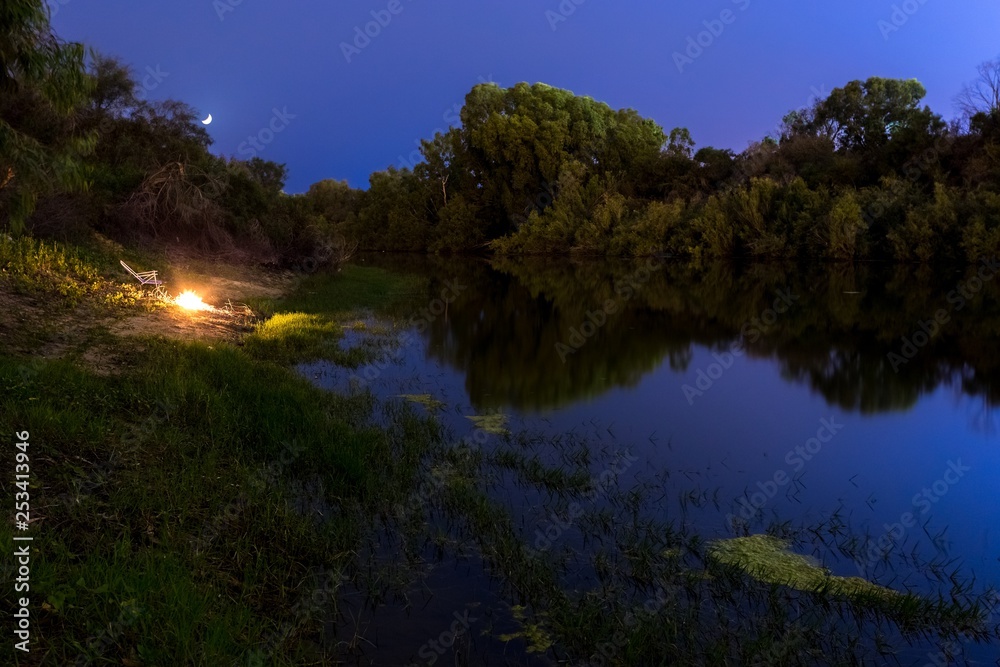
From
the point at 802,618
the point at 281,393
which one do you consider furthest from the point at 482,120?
the point at 802,618

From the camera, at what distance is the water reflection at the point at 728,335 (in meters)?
13.4

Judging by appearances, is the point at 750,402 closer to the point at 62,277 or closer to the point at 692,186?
the point at 62,277

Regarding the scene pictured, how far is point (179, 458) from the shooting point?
6.89 meters

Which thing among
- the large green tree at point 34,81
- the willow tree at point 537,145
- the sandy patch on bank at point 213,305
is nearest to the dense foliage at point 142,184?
the large green tree at point 34,81

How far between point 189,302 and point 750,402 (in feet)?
42.3

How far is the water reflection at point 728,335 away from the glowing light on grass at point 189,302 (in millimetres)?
5685

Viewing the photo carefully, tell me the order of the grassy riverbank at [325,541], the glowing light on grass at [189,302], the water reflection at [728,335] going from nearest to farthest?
1. the grassy riverbank at [325,541]
2. the water reflection at [728,335]
3. the glowing light on grass at [189,302]

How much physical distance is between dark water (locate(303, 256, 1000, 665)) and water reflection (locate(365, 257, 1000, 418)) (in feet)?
0.30

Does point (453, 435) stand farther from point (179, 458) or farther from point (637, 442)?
point (179, 458)

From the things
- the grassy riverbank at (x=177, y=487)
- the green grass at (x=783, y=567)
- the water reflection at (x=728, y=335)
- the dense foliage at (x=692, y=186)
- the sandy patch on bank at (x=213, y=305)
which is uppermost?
the dense foliage at (x=692, y=186)

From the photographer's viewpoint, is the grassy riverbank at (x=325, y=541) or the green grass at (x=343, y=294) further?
the green grass at (x=343, y=294)

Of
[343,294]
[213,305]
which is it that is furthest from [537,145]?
[213,305]

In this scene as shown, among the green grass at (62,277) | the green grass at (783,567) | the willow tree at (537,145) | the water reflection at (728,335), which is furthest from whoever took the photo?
the willow tree at (537,145)

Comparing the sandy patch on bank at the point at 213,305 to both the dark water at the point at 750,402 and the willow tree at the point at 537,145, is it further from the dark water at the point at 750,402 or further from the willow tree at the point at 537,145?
the willow tree at the point at 537,145
